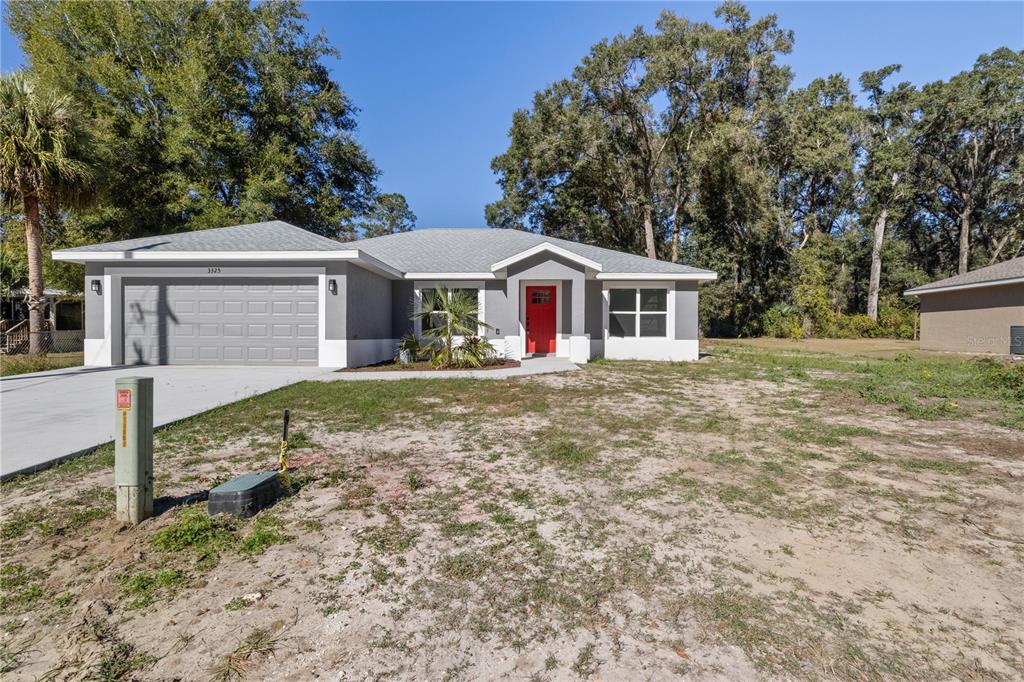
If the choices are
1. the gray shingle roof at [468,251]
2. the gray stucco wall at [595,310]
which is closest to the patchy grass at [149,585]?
→ the gray shingle roof at [468,251]

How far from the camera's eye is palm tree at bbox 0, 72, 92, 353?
12359mm

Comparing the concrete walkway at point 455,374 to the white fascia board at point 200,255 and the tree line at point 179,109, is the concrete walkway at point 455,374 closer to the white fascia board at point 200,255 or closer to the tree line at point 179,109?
the white fascia board at point 200,255

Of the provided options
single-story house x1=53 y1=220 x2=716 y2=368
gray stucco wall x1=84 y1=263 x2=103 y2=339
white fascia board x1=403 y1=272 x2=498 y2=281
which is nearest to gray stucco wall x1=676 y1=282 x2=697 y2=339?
single-story house x1=53 y1=220 x2=716 y2=368

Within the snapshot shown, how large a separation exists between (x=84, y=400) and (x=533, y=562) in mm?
8166

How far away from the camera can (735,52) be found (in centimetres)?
2452

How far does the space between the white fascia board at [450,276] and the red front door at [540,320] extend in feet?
5.68

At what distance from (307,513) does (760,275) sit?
3289 cm

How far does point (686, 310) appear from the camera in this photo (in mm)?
15188

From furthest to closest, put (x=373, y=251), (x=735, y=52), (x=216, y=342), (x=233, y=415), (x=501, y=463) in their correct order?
(x=735, y=52)
(x=373, y=251)
(x=216, y=342)
(x=233, y=415)
(x=501, y=463)

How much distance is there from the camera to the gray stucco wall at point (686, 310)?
15125 mm

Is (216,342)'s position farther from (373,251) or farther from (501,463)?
(501,463)

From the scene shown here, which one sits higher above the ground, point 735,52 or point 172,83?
point 735,52

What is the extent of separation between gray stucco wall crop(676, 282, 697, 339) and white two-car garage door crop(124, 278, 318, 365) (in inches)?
432

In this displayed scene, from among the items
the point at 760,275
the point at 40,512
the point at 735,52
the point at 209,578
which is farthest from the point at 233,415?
the point at 760,275
